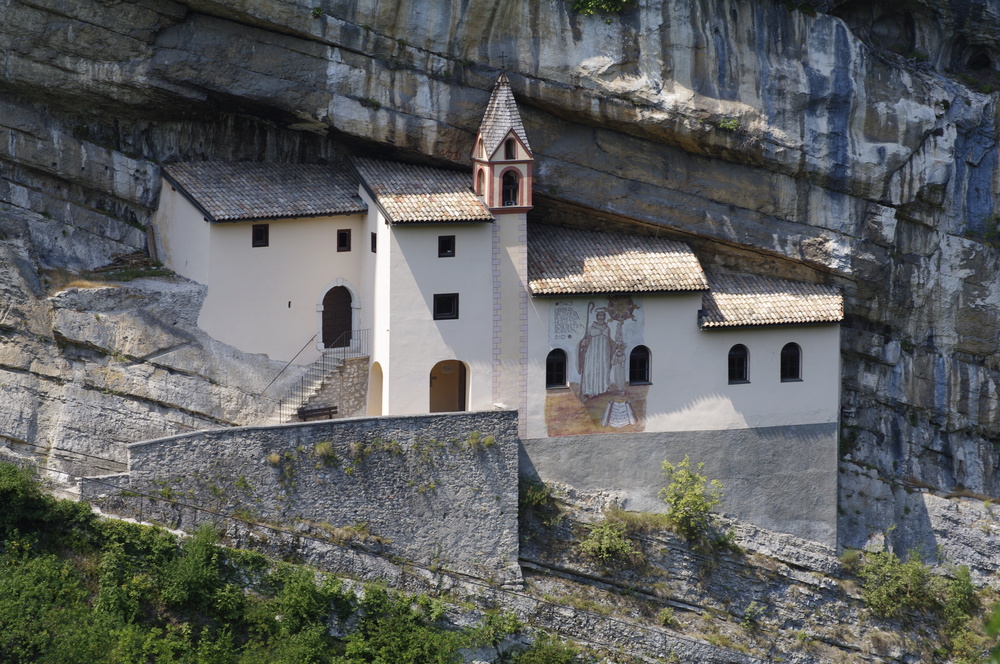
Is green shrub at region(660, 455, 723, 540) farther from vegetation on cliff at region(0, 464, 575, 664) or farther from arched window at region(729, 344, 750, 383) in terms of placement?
vegetation on cliff at region(0, 464, 575, 664)

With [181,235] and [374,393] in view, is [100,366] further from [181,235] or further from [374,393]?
[374,393]

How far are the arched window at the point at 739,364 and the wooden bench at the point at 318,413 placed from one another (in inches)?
437

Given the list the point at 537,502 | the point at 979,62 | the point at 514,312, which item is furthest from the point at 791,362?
the point at 979,62

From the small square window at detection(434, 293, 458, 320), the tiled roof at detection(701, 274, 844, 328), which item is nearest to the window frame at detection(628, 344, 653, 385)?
the tiled roof at detection(701, 274, 844, 328)

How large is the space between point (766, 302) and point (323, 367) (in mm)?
12485

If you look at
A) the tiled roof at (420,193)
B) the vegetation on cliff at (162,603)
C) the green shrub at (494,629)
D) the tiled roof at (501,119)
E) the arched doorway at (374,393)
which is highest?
the tiled roof at (501,119)

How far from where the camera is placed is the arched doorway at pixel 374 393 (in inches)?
1852

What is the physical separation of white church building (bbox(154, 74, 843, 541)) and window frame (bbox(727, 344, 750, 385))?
2.3 inches

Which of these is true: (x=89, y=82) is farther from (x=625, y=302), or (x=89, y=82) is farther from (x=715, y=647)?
(x=715, y=647)

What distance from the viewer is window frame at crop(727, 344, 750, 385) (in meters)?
48.2

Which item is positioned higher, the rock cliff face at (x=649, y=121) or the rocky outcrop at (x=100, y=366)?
the rock cliff face at (x=649, y=121)

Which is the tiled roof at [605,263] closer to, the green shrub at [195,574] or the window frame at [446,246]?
the window frame at [446,246]

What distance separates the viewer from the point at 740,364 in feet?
159

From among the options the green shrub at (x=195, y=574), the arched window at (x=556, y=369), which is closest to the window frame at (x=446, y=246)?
the arched window at (x=556, y=369)
